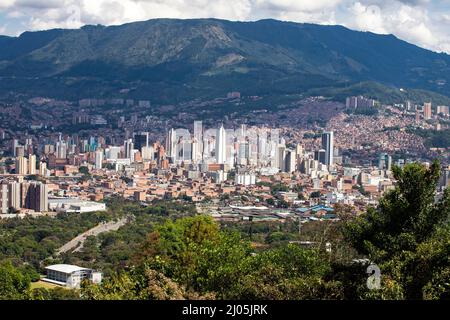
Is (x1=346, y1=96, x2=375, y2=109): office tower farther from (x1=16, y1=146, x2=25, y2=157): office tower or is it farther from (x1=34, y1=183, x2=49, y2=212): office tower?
(x1=34, y1=183, x2=49, y2=212): office tower

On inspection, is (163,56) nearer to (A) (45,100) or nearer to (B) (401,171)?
(A) (45,100)

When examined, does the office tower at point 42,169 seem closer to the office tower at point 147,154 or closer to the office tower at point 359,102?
the office tower at point 147,154

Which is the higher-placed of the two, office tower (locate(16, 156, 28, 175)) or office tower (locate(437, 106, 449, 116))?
office tower (locate(437, 106, 449, 116))

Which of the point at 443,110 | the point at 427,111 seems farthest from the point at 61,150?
the point at 443,110

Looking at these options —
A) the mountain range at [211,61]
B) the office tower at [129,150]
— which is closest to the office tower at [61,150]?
the office tower at [129,150]

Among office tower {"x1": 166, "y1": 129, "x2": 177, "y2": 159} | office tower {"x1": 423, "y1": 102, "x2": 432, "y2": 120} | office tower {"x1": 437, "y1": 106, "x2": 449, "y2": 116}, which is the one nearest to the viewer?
office tower {"x1": 166, "y1": 129, "x2": 177, "y2": 159}

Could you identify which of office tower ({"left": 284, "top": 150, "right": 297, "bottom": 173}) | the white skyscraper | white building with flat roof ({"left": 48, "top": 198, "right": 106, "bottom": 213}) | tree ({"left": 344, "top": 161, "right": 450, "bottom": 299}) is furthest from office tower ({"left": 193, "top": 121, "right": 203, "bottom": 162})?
tree ({"left": 344, "top": 161, "right": 450, "bottom": 299})
